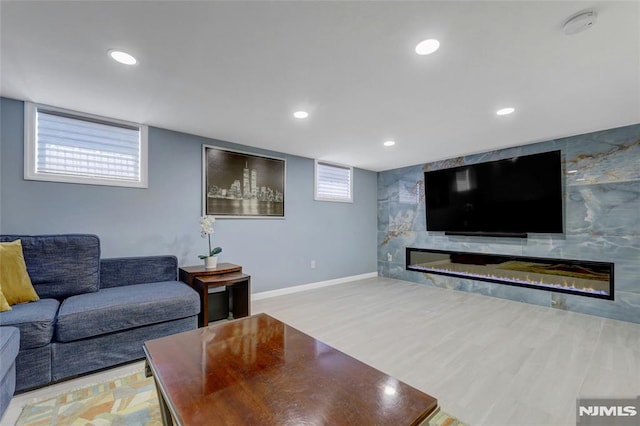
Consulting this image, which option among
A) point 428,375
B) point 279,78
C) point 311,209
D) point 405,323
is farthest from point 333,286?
point 279,78

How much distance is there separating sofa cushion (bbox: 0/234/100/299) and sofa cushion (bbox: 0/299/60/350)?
365 mm

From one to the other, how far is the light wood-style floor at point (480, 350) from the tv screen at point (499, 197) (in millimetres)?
1095

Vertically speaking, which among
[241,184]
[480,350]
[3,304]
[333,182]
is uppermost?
[333,182]

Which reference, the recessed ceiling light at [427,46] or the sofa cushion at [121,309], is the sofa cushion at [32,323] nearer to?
the sofa cushion at [121,309]

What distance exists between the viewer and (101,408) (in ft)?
5.35

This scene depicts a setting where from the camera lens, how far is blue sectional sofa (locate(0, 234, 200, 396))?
1789mm

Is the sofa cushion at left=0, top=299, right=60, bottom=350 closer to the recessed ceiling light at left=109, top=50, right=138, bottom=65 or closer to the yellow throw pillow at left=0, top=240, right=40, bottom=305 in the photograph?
the yellow throw pillow at left=0, top=240, right=40, bottom=305

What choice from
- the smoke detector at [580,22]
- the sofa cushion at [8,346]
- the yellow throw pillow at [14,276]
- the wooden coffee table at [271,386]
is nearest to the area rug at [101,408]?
the sofa cushion at [8,346]

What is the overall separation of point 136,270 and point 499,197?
4.67 metres

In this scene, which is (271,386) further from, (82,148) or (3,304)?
(82,148)

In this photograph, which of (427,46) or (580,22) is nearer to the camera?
(580,22)

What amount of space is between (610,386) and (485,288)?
2.36 metres

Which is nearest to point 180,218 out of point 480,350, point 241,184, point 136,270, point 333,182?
point 136,270

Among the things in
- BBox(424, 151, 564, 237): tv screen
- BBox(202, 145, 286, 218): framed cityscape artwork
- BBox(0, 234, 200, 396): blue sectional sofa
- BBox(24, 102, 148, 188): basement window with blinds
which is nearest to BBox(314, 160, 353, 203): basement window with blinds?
BBox(202, 145, 286, 218): framed cityscape artwork
